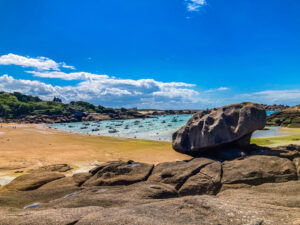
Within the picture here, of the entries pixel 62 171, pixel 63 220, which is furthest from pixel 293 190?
pixel 62 171

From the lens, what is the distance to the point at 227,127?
21.1 metres

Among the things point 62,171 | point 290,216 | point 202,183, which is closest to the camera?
point 290,216

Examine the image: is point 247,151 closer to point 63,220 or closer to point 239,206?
point 239,206

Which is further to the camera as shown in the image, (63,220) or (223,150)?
(223,150)

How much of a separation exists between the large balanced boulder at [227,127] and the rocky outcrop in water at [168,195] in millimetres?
4015

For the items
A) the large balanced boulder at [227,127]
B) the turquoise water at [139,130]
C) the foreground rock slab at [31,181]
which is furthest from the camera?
the turquoise water at [139,130]

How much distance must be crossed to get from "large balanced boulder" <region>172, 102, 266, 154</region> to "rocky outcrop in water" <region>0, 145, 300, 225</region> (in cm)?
402

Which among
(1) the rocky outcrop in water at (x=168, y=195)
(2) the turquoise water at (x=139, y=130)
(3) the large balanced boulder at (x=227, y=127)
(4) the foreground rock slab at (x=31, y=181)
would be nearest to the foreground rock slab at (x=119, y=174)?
(1) the rocky outcrop in water at (x=168, y=195)

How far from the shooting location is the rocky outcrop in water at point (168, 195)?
19.8ft

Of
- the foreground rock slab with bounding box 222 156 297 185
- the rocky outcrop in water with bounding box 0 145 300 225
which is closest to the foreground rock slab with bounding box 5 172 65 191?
the rocky outcrop in water with bounding box 0 145 300 225

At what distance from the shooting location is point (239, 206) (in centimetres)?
660

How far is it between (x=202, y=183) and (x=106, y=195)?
5617mm

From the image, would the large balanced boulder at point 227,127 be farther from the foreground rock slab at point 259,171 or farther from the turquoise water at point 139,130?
the turquoise water at point 139,130

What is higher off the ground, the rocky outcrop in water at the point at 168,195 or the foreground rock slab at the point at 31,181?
the rocky outcrop in water at the point at 168,195
